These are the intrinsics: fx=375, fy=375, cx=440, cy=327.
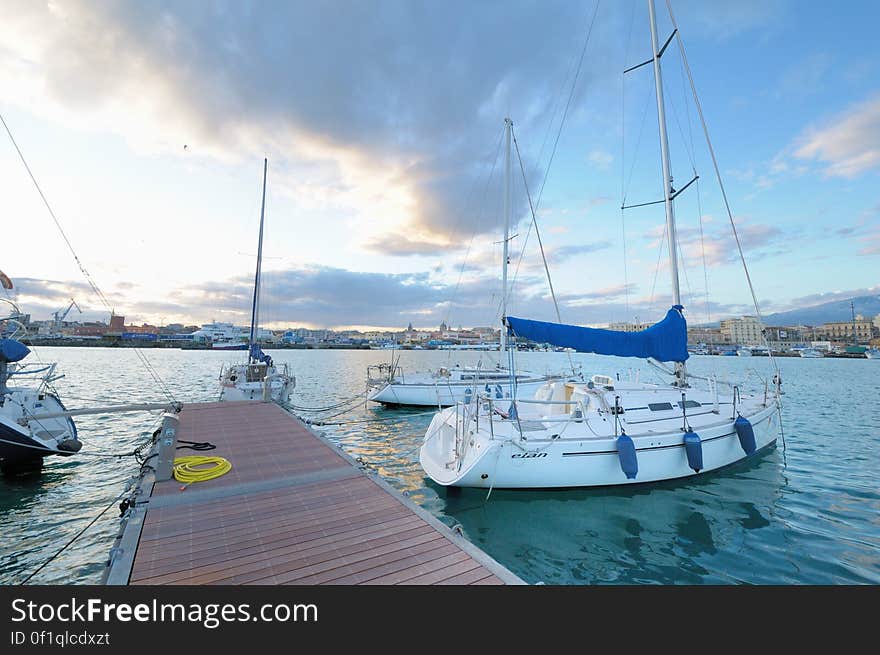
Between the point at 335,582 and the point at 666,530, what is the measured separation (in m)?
6.56

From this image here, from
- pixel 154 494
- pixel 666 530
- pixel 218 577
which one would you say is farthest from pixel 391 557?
pixel 666 530

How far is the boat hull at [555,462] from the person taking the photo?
8266 millimetres

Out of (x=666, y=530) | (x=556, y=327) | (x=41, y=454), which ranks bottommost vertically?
(x=666, y=530)

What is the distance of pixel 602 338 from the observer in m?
9.65

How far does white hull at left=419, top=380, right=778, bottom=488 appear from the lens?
834cm

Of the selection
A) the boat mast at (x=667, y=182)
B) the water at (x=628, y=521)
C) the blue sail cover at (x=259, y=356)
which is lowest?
the water at (x=628, y=521)

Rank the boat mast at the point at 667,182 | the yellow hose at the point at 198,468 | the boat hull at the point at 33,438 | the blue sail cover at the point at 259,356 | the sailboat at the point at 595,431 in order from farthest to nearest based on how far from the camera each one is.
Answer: the blue sail cover at the point at 259,356 → the boat mast at the point at 667,182 → the boat hull at the point at 33,438 → the sailboat at the point at 595,431 → the yellow hose at the point at 198,468

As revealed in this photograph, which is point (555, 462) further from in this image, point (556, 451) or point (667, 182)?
point (667, 182)

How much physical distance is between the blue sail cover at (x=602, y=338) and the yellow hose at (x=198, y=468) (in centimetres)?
702

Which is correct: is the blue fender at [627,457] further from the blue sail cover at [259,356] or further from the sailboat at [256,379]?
the blue sail cover at [259,356]

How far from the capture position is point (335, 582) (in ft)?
12.7

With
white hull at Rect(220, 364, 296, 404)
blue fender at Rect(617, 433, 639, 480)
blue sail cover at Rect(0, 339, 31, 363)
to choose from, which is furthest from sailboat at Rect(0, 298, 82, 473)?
blue fender at Rect(617, 433, 639, 480)

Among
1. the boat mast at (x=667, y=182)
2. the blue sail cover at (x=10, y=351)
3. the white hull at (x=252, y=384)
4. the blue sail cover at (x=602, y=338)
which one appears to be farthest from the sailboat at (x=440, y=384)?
the blue sail cover at (x=10, y=351)
